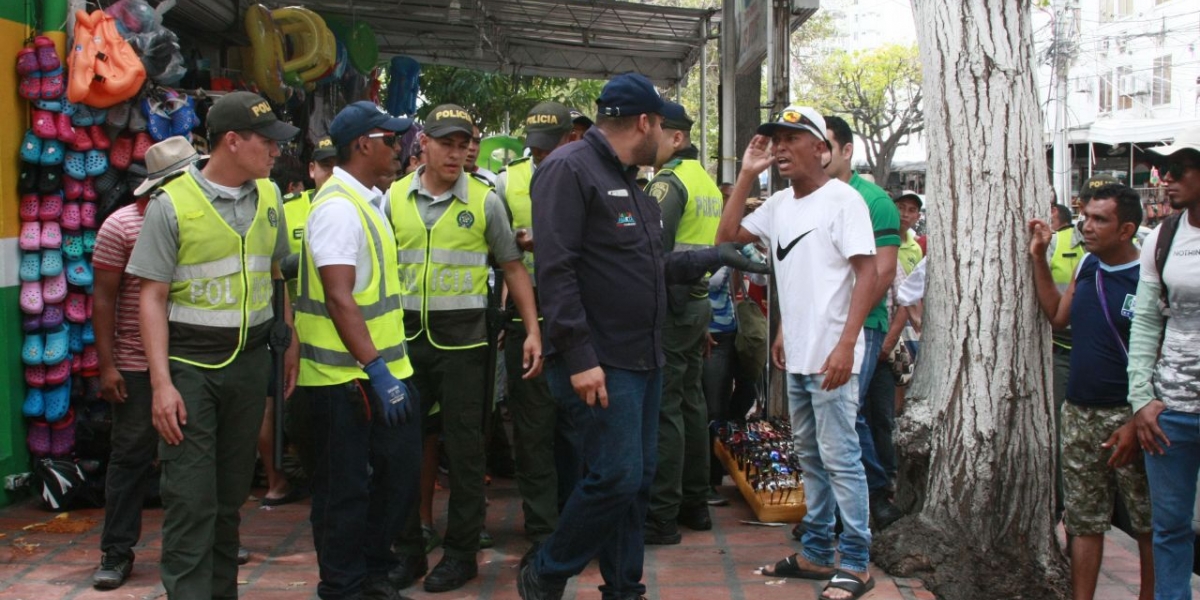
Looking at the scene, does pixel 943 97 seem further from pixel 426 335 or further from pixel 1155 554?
pixel 426 335

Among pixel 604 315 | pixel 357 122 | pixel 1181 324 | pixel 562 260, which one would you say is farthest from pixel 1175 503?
pixel 357 122

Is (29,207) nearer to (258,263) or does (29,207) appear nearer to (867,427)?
(258,263)

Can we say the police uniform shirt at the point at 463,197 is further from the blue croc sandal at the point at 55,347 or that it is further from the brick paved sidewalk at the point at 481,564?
the blue croc sandal at the point at 55,347

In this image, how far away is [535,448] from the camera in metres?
5.43

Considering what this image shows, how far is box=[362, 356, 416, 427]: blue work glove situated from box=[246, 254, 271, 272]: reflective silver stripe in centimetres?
56

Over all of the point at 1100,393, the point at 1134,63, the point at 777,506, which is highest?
the point at 1134,63

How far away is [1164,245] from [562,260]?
2.19 metres

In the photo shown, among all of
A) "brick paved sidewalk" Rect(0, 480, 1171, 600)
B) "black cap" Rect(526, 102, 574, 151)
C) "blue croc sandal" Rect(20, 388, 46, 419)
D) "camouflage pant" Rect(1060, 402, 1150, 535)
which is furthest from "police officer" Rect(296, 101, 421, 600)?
"blue croc sandal" Rect(20, 388, 46, 419)

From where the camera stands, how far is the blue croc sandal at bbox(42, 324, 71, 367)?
21.2 ft

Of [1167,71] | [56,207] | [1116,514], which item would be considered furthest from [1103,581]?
[1167,71]

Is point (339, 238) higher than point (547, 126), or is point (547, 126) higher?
point (547, 126)

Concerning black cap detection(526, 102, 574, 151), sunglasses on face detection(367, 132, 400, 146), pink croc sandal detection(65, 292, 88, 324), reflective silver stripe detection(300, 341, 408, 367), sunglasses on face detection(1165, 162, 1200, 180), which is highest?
black cap detection(526, 102, 574, 151)

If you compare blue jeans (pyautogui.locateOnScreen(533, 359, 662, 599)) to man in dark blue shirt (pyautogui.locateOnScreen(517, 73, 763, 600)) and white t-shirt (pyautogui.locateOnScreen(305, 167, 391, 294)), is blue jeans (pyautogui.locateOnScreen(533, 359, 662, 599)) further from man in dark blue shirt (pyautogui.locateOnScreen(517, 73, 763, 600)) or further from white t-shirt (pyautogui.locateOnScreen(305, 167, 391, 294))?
white t-shirt (pyautogui.locateOnScreen(305, 167, 391, 294))

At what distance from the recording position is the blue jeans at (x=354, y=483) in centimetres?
433
